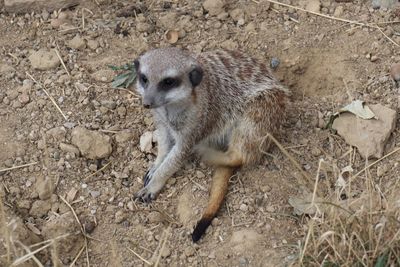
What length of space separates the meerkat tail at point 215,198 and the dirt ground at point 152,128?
0.14 feet

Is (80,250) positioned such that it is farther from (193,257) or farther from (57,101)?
(57,101)

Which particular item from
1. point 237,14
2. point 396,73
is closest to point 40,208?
point 237,14

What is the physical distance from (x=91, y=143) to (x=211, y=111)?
51 cm

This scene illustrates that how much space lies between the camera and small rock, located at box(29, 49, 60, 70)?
3.20 metres

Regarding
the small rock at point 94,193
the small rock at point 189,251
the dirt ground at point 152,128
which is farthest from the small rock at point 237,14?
the small rock at point 189,251

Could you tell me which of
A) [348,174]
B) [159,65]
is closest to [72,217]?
[159,65]

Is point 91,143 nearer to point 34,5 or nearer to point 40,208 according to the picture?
point 40,208

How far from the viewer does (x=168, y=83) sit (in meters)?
2.58

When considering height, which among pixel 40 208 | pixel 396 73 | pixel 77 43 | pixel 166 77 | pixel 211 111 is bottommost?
pixel 40 208

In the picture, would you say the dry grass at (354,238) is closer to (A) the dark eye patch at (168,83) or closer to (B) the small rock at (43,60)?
(A) the dark eye patch at (168,83)

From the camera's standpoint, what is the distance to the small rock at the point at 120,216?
8.95 feet

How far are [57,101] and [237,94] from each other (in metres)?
0.78

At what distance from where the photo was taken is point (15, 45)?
3.30m

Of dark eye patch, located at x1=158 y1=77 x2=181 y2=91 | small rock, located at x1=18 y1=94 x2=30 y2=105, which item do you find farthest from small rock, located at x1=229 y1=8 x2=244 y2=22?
small rock, located at x1=18 y1=94 x2=30 y2=105
